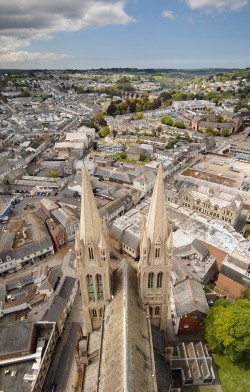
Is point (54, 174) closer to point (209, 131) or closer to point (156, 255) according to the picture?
point (156, 255)

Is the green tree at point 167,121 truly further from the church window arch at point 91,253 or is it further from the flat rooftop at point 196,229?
the church window arch at point 91,253

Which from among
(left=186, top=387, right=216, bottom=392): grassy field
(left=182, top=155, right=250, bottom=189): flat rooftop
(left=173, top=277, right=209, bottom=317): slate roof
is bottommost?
(left=186, top=387, right=216, bottom=392): grassy field

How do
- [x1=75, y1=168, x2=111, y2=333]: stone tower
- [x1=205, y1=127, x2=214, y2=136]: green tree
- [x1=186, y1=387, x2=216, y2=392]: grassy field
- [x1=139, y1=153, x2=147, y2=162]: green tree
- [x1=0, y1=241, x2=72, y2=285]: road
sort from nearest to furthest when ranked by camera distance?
[x1=75, y1=168, x2=111, y2=333]: stone tower
[x1=186, y1=387, x2=216, y2=392]: grassy field
[x1=0, y1=241, x2=72, y2=285]: road
[x1=139, y1=153, x2=147, y2=162]: green tree
[x1=205, y1=127, x2=214, y2=136]: green tree

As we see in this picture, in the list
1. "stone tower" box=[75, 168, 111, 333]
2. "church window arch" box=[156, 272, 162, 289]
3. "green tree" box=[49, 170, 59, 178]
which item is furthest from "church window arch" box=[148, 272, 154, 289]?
"green tree" box=[49, 170, 59, 178]

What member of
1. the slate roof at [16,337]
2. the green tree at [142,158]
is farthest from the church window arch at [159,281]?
the green tree at [142,158]

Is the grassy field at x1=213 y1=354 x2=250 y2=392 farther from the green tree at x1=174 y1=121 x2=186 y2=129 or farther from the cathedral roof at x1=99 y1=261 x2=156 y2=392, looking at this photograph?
the green tree at x1=174 y1=121 x2=186 y2=129

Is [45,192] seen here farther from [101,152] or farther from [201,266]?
[201,266]
